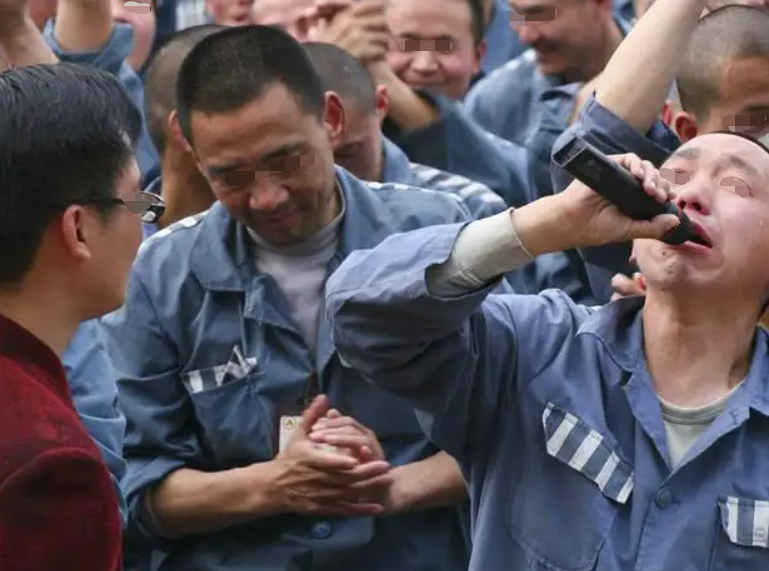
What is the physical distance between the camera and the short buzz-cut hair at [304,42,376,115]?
14.0 feet

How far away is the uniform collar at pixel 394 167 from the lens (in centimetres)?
428

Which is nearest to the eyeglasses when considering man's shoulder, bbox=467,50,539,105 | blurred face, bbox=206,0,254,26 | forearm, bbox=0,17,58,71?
forearm, bbox=0,17,58,71

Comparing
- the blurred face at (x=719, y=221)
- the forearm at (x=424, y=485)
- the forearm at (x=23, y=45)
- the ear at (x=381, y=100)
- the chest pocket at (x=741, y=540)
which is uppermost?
the blurred face at (x=719, y=221)

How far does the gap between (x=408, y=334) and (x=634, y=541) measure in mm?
444

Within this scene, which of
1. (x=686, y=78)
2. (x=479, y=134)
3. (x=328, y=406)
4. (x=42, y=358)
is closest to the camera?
(x=42, y=358)

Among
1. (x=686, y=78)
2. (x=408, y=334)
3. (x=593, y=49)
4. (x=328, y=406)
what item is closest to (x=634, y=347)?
(x=408, y=334)

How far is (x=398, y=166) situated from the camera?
430 cm

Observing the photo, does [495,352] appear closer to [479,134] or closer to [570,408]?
[570,408]

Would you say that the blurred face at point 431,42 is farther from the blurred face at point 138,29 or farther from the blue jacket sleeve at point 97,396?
the blue jacket sleeve at point 97,396

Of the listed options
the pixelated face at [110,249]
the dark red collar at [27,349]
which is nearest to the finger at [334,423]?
the pixelated face at [110,249]

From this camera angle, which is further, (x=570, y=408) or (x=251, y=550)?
(x=251, y=550)

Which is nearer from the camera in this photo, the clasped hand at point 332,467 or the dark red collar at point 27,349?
the dark red collar at point 27,349

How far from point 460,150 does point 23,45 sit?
4.08 ft

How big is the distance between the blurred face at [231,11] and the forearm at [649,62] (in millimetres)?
2850
